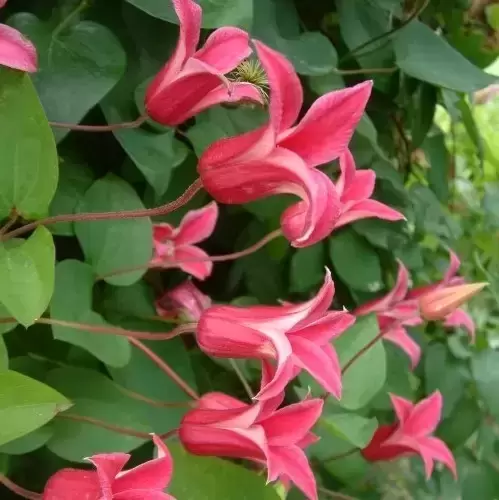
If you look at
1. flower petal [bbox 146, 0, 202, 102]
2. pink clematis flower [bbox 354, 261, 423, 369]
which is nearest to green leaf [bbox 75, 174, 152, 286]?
flower petal [bbox 146, 0, 202, 102]

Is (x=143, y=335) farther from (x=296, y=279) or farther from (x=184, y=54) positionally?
(x=296, y=279)

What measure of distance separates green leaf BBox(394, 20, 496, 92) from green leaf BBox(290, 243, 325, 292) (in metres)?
0.17

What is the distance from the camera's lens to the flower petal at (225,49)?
32 centimetres

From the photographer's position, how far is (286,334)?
0.32 m

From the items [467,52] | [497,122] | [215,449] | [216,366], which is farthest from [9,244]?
[497,122]

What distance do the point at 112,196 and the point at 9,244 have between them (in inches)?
4.4

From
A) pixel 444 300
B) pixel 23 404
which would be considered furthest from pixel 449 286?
pixel 23 404

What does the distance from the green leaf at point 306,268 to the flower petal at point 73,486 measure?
1.01 ft

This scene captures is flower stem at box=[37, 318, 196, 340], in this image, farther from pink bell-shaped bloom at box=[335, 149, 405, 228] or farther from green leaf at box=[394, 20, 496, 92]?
green leaf at box=[394, 20, 496, 92]

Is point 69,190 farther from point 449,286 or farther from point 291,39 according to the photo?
point 449,286

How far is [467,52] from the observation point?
668mm

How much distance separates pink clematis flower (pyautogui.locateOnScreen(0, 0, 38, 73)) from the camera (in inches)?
11.8

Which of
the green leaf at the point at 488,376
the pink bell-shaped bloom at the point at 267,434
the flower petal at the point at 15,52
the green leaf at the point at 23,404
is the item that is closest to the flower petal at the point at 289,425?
the pink bell-shaped bloom at the point at 267,434

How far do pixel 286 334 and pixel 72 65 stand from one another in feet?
0.67
